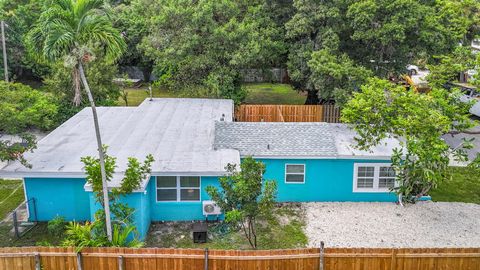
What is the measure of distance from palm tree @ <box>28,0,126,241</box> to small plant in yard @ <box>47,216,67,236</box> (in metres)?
6.08

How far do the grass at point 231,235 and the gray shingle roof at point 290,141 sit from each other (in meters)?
2.68

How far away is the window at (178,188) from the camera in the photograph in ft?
51.3

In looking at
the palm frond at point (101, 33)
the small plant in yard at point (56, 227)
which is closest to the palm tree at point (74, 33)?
the palm frond at point (101, 33)

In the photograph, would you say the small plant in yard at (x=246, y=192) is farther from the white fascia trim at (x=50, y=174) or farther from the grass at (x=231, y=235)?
the white fascia trim at (x=50, y=174)

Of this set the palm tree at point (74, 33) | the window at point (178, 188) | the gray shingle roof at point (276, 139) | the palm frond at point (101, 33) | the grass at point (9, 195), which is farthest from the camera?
the gray shingle roof at point (276, 139)

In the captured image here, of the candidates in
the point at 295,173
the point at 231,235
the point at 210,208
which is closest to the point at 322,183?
the point at 295,173

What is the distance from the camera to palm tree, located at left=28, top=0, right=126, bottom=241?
34.0 feet

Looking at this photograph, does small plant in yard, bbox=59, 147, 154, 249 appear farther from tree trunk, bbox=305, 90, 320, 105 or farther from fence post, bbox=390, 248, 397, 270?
tree trunk, bbox=305, 90, 320, 105

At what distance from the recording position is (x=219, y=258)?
35.1 feet

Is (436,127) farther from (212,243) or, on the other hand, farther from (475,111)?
(475,111)

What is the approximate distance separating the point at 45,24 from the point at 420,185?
13.8 metres

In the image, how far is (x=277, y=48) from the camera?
1063 inches

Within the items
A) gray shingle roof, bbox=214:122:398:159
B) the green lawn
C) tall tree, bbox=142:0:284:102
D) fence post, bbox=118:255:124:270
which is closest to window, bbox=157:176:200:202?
gray shingle roof, bbox=214:122:398:159

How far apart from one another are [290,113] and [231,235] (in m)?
13.9
